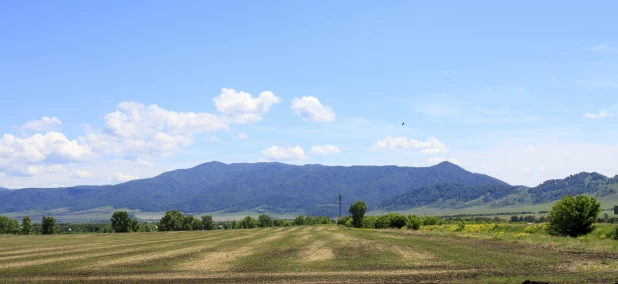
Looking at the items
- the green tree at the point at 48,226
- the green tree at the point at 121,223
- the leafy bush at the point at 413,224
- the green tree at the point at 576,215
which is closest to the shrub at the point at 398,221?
the leafy bush at the point at 413,224

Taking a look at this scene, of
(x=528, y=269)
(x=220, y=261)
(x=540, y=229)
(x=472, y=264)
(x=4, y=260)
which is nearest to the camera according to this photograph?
(x=528, y=269)

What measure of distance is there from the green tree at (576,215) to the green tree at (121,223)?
152 m

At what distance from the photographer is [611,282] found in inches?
1117

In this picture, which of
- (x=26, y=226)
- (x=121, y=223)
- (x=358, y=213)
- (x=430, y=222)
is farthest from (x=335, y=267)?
(x=26, y=226)

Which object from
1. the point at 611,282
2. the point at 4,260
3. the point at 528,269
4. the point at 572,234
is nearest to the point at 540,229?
the point at 572,234

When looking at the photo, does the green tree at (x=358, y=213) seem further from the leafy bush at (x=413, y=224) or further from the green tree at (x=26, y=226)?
the green tree at (x=26, y=226)

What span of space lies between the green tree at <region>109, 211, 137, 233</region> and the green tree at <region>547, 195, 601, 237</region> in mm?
152020

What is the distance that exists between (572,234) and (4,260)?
74304 mm

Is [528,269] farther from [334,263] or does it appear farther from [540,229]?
[540,229]

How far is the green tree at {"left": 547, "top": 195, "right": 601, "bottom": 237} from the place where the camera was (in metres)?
72.2

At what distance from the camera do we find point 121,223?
18250cm

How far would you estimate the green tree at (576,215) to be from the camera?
72.2 metres

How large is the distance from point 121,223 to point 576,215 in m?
157

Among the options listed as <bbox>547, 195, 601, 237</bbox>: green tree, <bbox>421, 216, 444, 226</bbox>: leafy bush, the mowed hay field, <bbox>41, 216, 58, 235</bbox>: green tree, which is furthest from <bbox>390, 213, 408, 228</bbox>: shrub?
<bbox>41, 216, 58, 235</bbox>: green tree
